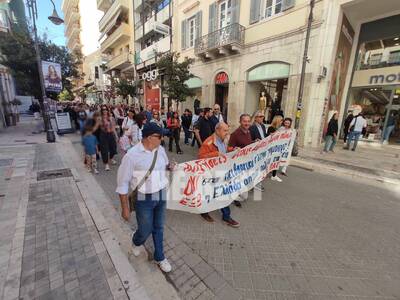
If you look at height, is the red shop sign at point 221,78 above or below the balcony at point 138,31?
below

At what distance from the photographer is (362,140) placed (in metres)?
11.6

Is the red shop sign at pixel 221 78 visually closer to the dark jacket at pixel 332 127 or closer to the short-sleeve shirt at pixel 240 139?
the dark jacket at pixel 332 127

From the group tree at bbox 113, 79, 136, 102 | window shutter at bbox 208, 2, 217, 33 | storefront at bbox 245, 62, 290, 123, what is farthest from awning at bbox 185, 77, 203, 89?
tree at bbox 113, 79, 136, 102

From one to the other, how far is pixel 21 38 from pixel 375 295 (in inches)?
665

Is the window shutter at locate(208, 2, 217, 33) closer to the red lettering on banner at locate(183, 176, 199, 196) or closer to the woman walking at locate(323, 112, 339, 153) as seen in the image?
the woman walking at locate(323, 112, 339, 153)

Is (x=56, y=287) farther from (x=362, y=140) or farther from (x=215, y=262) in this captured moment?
(x=362, y=140)

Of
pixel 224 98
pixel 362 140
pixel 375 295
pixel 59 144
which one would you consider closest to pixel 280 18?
pixel 224 98

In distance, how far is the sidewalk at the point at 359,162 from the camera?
20.5 ft

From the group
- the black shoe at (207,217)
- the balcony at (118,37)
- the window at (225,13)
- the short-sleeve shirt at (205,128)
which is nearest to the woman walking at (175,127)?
the short-sleeve shirt at (205,128)

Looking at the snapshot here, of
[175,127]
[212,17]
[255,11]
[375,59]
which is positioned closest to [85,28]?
[212,17]

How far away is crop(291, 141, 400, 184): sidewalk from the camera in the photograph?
6243mm

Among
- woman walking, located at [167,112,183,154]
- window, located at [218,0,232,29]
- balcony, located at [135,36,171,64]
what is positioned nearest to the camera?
woman walking, located at [167,112,183,154]

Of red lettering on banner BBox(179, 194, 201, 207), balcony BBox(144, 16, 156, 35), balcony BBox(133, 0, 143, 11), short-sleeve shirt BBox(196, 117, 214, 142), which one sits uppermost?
balcony BBox(133, 0, 143, 11)

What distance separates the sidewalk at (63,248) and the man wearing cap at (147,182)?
0.41 meters
